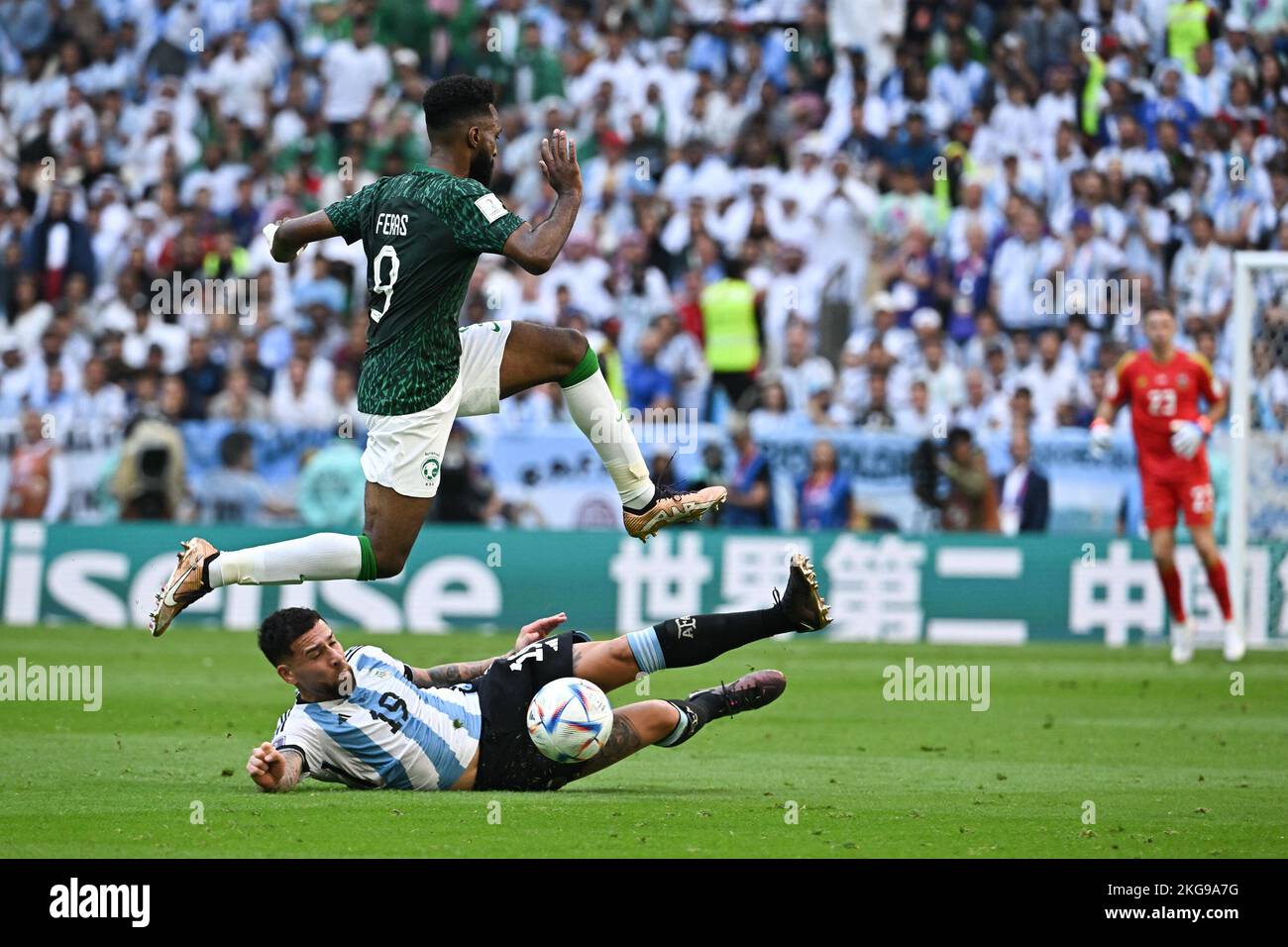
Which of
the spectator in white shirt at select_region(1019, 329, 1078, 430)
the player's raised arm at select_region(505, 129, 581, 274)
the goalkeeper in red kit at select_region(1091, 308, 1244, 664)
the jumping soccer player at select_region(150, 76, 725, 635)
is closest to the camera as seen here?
the player's raised arm at select_region(505, 129, 581, 274)

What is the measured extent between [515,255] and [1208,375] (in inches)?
364

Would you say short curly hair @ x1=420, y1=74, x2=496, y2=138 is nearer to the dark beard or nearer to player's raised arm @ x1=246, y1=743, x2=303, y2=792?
the dark beard

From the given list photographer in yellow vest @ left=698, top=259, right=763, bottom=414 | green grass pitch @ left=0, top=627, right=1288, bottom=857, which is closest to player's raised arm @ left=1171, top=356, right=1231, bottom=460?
green grass pitch @ left=0, top=627, right=1288, bottom=857

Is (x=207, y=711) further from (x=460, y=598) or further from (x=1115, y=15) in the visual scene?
(x=1115, y=15)

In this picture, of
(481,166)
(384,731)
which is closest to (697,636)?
(384,731)

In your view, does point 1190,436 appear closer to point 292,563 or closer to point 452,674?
point 452,674

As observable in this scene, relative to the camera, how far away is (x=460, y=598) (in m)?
18.0

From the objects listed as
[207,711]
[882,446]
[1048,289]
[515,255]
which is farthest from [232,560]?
[1048,289]

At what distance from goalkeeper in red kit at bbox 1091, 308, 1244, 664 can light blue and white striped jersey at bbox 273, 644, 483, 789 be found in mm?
8473

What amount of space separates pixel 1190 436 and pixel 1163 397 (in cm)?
50

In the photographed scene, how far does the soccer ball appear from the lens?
848 centimetres

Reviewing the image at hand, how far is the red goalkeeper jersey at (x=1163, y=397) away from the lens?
1612cm

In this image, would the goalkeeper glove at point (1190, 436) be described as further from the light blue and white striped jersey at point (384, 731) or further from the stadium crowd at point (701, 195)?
the light blue and white striped jersey at point (384, 731)

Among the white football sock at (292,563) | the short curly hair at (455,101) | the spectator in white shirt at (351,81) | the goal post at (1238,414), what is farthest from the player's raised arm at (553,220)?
the spectator in white shirt at (351,81)
